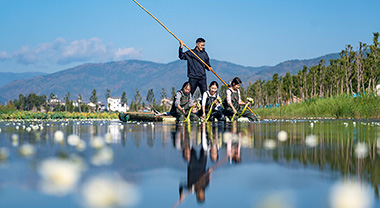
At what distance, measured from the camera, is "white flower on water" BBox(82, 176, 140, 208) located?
2.04 meters

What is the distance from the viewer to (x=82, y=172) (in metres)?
2.94

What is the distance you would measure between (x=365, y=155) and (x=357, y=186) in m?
1.56

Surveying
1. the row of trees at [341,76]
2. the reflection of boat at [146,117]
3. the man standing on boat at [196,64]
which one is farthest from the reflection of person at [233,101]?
the row of trees at [341,76]

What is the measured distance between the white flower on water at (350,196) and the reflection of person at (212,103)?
1120 cm

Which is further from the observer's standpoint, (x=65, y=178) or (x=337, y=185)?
(x=65, y=178)

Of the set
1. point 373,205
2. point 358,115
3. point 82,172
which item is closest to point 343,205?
point 373,205

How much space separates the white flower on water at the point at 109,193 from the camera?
2.04 m

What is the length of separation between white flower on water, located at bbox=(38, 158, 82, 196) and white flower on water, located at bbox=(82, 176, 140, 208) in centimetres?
11

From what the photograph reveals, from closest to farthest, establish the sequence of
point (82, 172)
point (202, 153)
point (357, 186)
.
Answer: point (357, 186)
point (82, 172)
point (202, 153)

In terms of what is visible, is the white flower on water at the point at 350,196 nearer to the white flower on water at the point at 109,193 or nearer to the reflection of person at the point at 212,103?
the white flower on water at the point at 109,193

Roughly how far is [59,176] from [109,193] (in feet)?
2.08

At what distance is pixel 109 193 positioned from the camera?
223 centimetres

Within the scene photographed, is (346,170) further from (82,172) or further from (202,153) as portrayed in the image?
(82,172)

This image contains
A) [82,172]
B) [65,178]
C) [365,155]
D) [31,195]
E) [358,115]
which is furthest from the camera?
[358,115]
